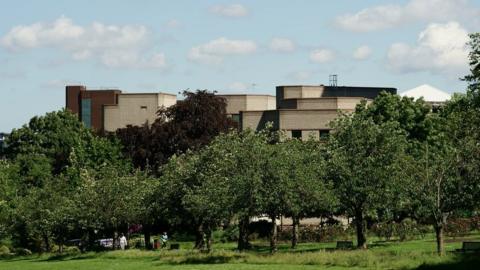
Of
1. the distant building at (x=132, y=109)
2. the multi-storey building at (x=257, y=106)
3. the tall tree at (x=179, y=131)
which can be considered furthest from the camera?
the distant building at (x=132, y=109)

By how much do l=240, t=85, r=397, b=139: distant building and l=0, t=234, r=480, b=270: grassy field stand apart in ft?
123

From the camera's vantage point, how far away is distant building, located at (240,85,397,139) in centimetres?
10056

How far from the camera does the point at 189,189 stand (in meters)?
57.5

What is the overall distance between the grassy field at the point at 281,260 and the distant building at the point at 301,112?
123 ft

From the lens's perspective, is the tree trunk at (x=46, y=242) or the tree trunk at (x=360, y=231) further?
the tree trunk at (x=46, y=242)

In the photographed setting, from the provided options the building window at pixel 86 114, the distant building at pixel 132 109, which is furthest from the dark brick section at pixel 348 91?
the building window at pixel 86 114

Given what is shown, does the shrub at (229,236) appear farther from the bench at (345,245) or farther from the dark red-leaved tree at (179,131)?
the bench at (345,245)

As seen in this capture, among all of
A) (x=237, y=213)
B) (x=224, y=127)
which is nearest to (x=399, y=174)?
(x=237, y=213)

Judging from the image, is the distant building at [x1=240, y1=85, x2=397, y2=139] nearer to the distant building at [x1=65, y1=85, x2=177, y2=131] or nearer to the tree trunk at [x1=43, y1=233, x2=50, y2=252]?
the distant building at [x1=65, y1=85, x2=177, y2=131]

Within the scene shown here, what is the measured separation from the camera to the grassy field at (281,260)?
39344 millimetres

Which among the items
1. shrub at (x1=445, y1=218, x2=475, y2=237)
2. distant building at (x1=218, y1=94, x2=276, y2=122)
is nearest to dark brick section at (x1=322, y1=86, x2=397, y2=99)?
distant building at (x1=218, y1=94, x2=276, y2=122)

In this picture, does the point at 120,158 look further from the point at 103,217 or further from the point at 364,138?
the point at 364,138

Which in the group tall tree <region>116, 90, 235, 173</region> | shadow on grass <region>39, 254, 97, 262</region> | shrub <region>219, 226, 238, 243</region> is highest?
tall tree <region>116, 90, 235, 173</region>

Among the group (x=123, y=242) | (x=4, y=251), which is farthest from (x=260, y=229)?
(x=4, y=251)
